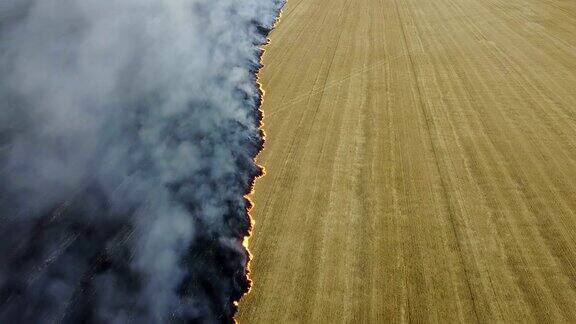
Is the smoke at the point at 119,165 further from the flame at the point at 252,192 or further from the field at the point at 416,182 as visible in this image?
the field at the point at 416,182

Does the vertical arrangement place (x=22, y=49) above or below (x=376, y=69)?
above

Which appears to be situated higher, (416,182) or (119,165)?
(119,165)

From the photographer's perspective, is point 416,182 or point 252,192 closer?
point 252,192

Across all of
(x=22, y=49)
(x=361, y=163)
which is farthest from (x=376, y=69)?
(x=22, y=49)

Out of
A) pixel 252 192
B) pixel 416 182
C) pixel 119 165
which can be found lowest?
pixel 416 182

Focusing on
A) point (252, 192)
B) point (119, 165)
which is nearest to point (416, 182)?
point (252, 192)

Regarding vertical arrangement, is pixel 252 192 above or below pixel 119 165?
below

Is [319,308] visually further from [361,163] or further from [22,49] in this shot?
[22,49]

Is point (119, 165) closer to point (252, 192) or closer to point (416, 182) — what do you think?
point (252, 192)
